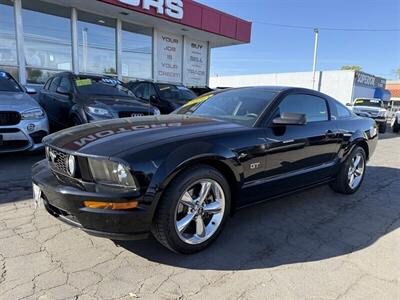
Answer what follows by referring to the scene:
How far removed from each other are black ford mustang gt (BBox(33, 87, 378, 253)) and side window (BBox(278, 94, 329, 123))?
0.05 feet

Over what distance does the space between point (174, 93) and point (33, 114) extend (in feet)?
17.2

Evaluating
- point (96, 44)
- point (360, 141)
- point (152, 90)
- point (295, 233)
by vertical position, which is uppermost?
point (96, 44)

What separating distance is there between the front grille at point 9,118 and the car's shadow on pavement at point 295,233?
3516mm

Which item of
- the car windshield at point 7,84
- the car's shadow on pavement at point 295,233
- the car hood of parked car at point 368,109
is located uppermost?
the car windshield at point 7,84

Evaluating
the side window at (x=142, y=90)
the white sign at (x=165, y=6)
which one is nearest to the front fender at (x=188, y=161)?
the side window at (x=142, y=90)

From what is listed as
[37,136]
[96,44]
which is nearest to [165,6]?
[96,44]

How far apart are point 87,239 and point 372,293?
A: 2.41 metres

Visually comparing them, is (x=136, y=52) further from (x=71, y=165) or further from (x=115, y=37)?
(x=71, y=165)

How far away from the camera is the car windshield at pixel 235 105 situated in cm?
359

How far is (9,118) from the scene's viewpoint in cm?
536

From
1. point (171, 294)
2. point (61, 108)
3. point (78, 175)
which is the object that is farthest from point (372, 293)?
point (61, 108)

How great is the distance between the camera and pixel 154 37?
14562mm

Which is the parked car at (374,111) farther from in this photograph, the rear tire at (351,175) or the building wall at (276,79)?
the building wall at (276,79)

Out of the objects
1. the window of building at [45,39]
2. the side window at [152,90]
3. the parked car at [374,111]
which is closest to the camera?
→ the side window at [152,90]
